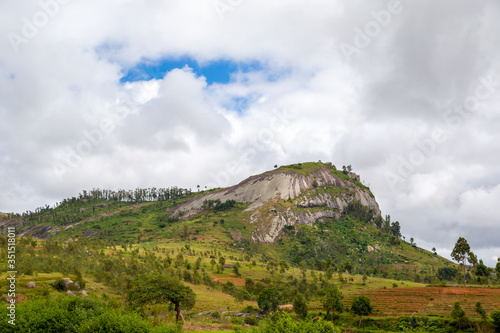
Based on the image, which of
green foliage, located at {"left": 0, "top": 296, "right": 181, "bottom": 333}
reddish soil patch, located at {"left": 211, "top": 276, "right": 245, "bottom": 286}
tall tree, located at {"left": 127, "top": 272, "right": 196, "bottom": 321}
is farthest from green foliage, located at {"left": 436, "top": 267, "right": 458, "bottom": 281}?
green foliage, located at {"left": 0, "top": 296, "right": 181, "bottom": 333}

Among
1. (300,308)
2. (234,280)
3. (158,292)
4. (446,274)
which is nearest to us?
(158,292)

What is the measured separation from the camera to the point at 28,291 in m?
58.8

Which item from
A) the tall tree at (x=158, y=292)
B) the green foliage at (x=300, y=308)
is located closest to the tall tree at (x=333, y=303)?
the green foliage at (x=300, y=308)

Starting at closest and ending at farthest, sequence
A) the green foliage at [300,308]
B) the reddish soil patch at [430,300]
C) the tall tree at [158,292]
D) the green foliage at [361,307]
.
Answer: the tall tree at [158,292]
the green foliage at [361,307]
the reddish soil patch at [430,300]
the green foliage at [300,308]

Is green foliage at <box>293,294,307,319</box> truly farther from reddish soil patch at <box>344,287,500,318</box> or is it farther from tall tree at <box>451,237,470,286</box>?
tall tree at <box>451,237,470,286</box>

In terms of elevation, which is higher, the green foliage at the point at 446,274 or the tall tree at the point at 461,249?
the tall tree at the point at 461,249

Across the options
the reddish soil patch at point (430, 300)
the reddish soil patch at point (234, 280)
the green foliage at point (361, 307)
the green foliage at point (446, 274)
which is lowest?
the green foliage at point (446, 274)

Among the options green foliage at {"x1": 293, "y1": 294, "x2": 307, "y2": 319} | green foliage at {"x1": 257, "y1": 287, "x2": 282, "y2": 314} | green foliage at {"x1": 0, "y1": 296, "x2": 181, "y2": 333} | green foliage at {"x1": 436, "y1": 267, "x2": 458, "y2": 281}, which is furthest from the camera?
green foliage at {"x1": 436, "y1": 267, "x2": 458, "y2": 281}

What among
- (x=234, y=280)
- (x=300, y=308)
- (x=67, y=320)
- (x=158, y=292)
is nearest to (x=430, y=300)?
(x=300, y=308)

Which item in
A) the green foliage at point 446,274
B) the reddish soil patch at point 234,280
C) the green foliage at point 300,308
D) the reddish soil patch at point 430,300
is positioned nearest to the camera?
the reddish soil patch at point 430,300

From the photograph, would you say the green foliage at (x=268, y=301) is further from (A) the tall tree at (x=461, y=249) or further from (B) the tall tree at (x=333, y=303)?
(A) the tall tree at (x=461, y=249)

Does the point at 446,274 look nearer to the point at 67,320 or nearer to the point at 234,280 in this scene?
the point at 234,280

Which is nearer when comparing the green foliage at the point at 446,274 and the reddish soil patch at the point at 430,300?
the reddish soil patch at the point at 430,300

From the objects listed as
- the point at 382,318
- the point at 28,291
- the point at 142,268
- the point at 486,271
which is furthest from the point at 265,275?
the point at 28,291
